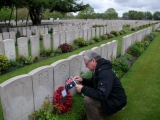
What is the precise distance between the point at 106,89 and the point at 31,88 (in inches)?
49.6

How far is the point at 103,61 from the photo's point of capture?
114 inches

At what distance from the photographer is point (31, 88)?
115 inches

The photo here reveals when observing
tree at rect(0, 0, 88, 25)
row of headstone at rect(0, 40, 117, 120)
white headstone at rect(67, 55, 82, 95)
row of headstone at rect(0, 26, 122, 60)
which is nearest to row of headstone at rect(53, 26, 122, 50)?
row of headstone at rect(0, 26, 122, 60)

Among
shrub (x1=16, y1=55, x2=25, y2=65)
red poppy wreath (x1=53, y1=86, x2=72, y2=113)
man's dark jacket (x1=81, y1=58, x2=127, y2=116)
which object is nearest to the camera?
man's dark jacket (x1=81, y1=58, x2=127, y2=116)

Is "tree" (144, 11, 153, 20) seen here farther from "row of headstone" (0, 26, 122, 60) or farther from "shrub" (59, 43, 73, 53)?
"shrub" (59, 43, 73, 53)

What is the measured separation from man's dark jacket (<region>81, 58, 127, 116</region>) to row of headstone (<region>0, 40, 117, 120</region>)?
0.74m

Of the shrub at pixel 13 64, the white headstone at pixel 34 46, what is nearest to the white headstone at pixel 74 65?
the shrub at pixel 13 64

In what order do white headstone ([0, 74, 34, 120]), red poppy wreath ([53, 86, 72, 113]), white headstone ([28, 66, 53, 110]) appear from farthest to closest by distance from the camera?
1. red poppy wreath ([53, 86, 72, 113])
2. white headstone ([28, 66, 53, 110])
3. white headstone ([0, 74, 34, 120])

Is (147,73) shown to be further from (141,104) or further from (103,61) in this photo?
(103,61)

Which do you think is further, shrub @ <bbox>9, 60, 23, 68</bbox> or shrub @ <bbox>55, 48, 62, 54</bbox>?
shrub @ <bbox>55, 48, 62, 54</bbox>

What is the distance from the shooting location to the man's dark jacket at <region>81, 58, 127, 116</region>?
2.71 meters

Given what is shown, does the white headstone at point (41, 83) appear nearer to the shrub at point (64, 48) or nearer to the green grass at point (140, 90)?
the green grass at point (140, 90)

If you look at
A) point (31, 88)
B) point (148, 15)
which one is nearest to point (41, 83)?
point (31, 88)

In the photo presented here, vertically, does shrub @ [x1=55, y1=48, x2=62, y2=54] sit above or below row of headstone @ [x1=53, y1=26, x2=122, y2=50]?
below
